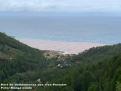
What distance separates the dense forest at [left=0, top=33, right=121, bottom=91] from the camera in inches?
2045

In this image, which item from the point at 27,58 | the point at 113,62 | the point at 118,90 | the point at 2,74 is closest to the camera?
the point at 118,90

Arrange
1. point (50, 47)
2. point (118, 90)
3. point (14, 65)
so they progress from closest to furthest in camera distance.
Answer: point (118, 90), point (14, 65), point (50, 47)

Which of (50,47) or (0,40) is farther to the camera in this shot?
(50,47)

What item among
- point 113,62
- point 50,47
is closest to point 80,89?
point 113,62

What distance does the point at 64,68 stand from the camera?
91438 mm

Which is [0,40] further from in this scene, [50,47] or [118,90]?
[118,90]

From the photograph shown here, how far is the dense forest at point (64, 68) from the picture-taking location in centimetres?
5194

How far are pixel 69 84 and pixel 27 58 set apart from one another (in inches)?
2443

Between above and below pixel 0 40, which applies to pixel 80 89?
below

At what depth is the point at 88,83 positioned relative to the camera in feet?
176

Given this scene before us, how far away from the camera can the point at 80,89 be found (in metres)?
54.4

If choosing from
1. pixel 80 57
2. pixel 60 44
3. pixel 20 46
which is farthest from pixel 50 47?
pixel 80 57

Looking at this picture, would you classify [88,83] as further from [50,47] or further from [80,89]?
[50,47]

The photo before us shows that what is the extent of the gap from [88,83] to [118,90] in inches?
1159
